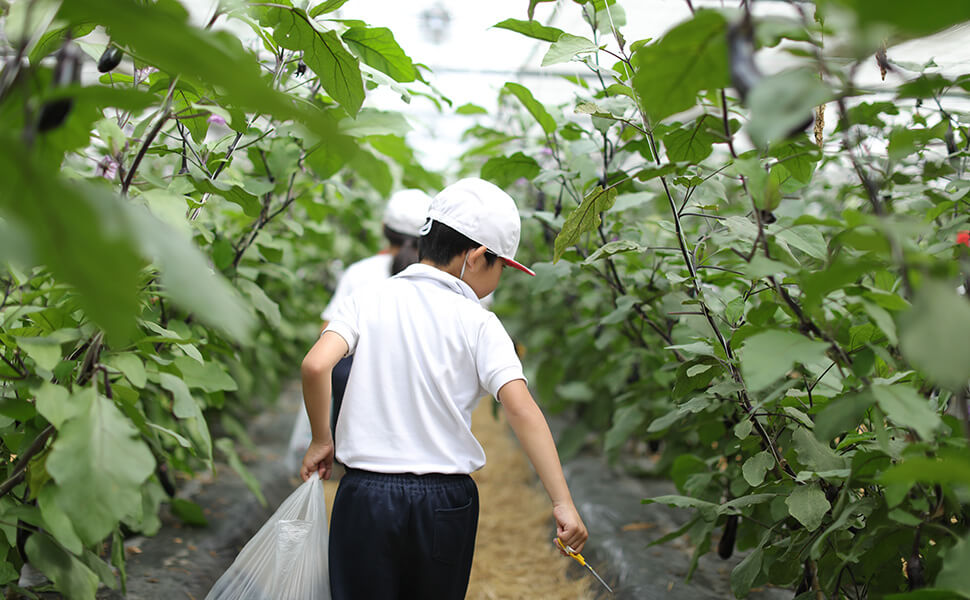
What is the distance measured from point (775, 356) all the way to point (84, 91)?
71 centimetres

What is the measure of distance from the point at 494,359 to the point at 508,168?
0.73 m

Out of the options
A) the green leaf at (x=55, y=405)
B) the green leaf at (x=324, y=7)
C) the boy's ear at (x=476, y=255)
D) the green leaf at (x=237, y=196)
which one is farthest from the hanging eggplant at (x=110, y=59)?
the boy's ear at (x=476, y=255)

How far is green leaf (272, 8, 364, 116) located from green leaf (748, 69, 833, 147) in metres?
0.68

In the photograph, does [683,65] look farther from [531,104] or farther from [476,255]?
[531,104]

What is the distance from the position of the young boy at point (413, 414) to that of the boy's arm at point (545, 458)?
Result: 23 mm

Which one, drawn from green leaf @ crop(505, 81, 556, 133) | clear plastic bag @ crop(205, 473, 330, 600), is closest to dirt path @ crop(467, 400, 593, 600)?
clear plastic bag @ crop(205, 473, 330, 600)

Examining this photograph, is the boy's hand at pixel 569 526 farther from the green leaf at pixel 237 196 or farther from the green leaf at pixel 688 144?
the green leaf at pixel 237 196

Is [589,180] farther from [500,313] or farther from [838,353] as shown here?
[500,313]

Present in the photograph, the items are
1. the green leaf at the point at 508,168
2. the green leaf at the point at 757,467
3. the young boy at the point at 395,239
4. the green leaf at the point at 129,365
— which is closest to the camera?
the green leaf at the point at 129,365

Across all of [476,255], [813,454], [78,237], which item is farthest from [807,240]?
[78,237]

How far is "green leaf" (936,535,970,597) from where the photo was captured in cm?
66

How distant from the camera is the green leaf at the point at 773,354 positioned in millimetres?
719

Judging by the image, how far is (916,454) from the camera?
76cm

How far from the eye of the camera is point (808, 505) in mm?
1021
